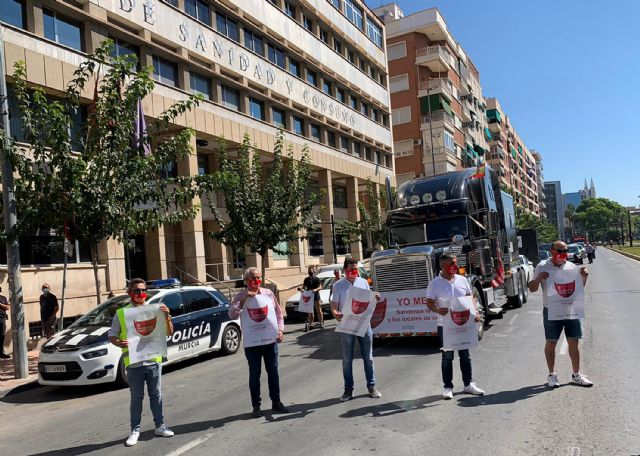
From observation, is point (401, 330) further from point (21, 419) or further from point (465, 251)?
point (21, 419)

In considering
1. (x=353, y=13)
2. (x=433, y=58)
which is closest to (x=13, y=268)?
(x=353, y=13)

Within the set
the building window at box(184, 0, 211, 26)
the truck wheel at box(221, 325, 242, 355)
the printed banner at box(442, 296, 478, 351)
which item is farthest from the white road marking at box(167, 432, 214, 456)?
the building window at box(184, 0, 211, 26)

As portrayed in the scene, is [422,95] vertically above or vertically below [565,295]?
above

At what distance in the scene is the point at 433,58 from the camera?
167 ft

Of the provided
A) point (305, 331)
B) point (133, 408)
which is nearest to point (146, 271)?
point (305, 331)

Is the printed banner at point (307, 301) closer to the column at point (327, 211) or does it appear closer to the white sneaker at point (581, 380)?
the white sneaker at point (581, 380)

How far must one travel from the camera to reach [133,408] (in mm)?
5879

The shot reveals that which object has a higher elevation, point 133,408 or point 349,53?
point 349,53

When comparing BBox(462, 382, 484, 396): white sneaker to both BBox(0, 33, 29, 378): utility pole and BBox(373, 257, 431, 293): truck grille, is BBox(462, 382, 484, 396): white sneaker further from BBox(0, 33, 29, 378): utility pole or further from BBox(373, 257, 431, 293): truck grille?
BBox(0, 33, 29, 378): utility pole

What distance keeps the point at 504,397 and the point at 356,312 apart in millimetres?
2025

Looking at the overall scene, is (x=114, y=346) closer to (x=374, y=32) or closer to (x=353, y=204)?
(x=353, y=204)

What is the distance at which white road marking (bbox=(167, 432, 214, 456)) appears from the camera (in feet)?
17.7

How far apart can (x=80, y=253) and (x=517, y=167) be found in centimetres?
10388

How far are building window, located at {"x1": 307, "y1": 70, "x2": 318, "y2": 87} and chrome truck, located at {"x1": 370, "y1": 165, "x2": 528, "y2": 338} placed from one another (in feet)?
66.0
